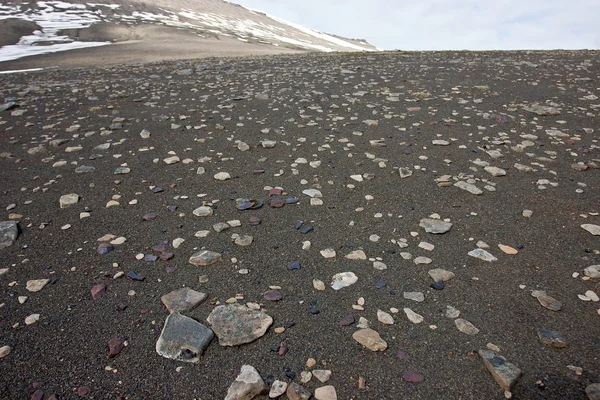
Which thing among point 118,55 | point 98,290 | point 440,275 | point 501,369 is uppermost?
point 501,369

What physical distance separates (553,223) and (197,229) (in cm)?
466

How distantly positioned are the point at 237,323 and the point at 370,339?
3.99ft

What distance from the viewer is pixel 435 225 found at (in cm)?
485

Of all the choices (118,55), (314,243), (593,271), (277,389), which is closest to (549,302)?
(593,271)

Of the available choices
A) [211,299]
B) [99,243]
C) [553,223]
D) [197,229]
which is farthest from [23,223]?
[553,223]

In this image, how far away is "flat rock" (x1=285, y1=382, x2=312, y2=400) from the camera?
109 inches

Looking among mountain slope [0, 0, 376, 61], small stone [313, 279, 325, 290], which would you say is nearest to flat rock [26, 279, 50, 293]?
small stone [313, 279, 325, 290]

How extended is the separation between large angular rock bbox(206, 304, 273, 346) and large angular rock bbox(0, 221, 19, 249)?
120 inches

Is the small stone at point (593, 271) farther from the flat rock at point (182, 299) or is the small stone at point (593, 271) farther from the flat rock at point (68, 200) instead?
the flat rock at point (68, 200)

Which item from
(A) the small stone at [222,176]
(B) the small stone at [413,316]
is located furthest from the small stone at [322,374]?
(A) the small stone at [222,176]

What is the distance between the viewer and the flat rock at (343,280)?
3.88 meters

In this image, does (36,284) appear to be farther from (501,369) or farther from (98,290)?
(501,369)

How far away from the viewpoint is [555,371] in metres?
2.92

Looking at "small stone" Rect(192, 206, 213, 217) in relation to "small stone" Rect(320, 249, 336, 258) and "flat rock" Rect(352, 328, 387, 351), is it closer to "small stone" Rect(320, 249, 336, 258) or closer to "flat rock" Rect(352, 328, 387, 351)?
"small stone" Rect(320, 249, 336, 258)
